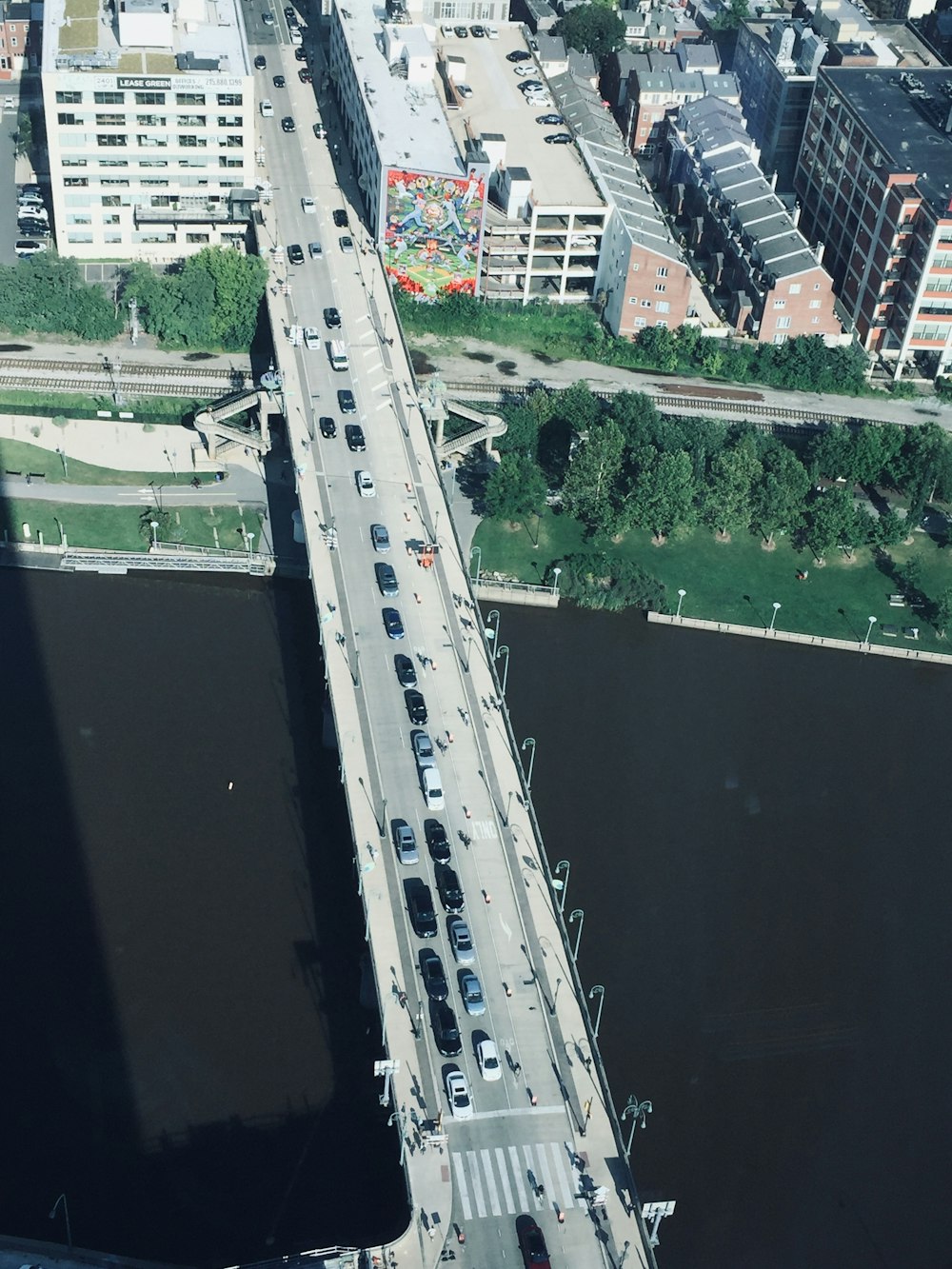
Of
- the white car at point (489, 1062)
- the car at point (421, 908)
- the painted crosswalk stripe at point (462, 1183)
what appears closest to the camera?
the painted crosswalk stripe at point (462, 1183)

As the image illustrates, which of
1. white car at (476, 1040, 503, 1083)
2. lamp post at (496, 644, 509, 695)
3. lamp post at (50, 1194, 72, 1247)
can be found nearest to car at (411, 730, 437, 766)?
lamp post at (496, 644, 509, 695)

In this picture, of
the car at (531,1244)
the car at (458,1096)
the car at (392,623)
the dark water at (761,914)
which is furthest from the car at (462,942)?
the car at (392,623)

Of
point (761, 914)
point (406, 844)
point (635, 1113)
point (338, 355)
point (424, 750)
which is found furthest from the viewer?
point (338, 355)

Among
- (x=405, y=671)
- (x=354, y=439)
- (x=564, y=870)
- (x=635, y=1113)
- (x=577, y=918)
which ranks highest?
(x=354, y=439)

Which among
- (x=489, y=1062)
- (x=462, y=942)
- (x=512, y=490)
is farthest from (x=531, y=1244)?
(x=512, y=490)

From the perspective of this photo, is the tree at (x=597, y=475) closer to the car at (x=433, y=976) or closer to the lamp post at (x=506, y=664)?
the lamp post at (x=506, y=664)

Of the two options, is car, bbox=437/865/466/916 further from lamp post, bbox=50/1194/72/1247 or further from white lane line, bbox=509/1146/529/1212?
lamp post, bbox=50/1194/72/1247

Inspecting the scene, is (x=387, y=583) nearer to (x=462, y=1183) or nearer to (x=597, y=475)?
(x=597, y=475)
